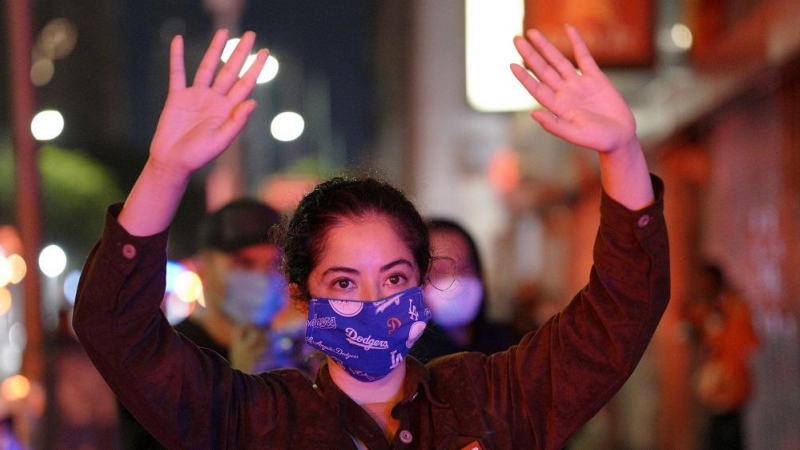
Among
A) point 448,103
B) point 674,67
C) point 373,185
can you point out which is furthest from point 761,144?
point 448,103

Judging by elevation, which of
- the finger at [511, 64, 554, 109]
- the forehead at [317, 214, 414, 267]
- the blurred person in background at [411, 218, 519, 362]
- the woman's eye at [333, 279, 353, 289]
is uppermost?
the finger at [511, 64, 554, 109]

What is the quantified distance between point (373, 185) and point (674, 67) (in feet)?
29.3

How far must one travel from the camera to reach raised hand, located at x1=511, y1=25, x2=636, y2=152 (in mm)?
2461

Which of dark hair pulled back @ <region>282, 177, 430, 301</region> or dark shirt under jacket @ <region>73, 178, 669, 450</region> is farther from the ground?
dark hair pulled back @ <region>282, 177, 430, 301</region>

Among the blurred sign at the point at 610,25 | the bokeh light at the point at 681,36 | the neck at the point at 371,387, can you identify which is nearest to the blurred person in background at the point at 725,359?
the blurred sign at the point at 610,25

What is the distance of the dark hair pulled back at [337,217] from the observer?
2713 millimetres

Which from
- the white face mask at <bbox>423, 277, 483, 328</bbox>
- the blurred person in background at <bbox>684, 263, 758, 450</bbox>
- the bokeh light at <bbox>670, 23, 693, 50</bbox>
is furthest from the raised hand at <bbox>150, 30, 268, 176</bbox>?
the bokeh light at <bbox>670, 23, 693, 50</bbox>

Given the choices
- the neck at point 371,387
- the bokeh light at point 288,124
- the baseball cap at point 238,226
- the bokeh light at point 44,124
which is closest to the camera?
the neck at point 371,387

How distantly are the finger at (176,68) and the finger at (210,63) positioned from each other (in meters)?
0.03

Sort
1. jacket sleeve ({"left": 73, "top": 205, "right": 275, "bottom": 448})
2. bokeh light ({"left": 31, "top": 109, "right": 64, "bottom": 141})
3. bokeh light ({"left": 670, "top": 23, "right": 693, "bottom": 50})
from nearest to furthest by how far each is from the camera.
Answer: jacket sleeve ({"left": 73, "top": 205, "right": 275, "bottom": 448}) → bokeh light ({"left": 31, "top": 109, "right": 64, "bottom": 141}) → bokeh light ({"left": 670, "top": 23, "right": 693, "bottom": 50})

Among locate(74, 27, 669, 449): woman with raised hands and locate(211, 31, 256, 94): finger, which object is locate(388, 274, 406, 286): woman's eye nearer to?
locate(74, 27, 669, 449): woman with raised hands

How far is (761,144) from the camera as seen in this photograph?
372 inches

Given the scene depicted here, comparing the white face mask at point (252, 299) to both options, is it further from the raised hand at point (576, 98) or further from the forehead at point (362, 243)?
the raised hand at point (576, 98)

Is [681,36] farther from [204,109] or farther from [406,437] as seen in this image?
[204,109]
